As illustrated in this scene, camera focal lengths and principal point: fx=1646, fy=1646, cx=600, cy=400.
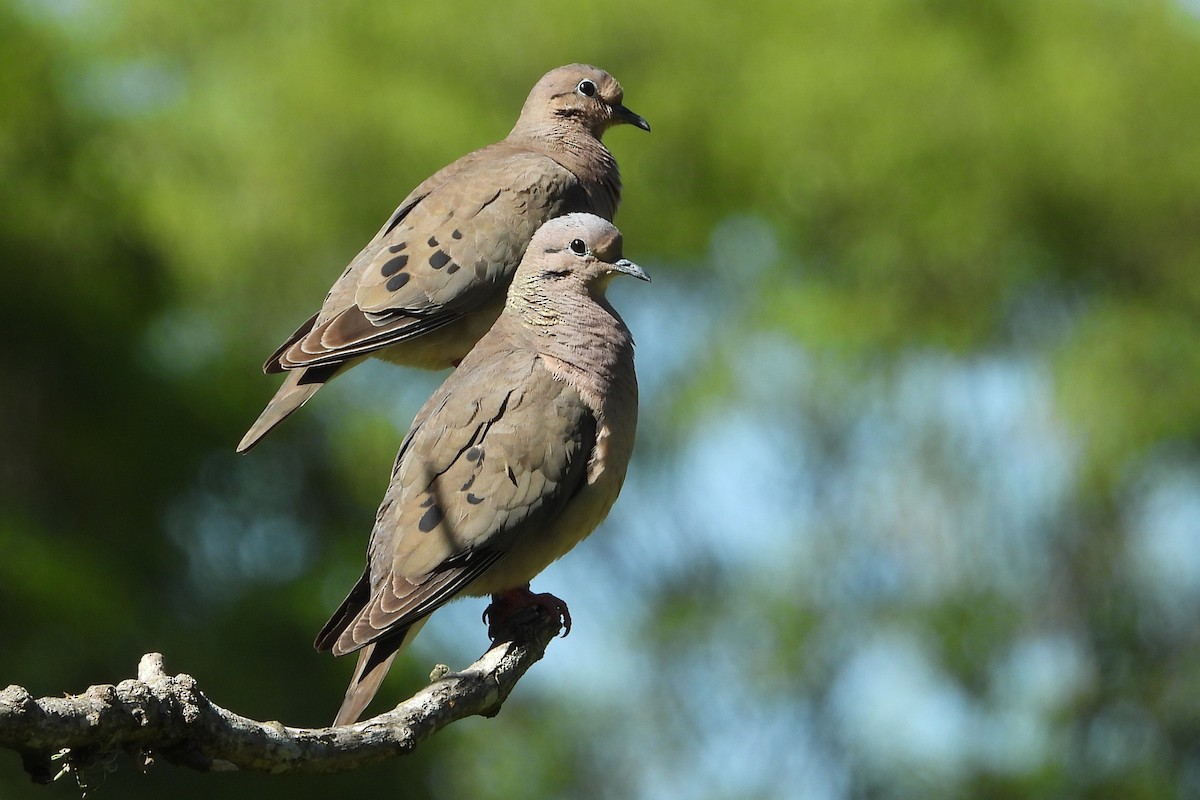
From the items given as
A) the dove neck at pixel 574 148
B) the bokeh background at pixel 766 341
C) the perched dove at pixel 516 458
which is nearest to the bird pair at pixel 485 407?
the perched dove at pixel 516 458

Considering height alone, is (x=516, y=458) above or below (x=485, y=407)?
below

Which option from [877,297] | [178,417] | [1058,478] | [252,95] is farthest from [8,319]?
[1058,478]

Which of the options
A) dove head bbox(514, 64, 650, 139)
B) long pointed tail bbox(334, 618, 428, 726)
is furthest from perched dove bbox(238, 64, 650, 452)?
long pointed tail bbox(334, 618, 428, 726)

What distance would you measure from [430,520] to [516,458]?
0.23m

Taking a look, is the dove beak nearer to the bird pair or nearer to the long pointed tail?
the bird pair

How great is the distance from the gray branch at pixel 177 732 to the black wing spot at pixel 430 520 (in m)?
0.77

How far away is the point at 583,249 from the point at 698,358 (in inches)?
584

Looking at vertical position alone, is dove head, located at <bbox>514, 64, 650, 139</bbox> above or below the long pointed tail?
above

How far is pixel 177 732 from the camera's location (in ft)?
7.57

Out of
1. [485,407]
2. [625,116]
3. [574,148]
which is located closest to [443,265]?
[485,407]

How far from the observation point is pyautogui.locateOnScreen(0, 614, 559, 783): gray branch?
213 cm

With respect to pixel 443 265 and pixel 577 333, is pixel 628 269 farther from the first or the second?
pixel 443 265

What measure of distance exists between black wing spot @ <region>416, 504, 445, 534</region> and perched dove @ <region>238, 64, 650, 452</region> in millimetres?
446

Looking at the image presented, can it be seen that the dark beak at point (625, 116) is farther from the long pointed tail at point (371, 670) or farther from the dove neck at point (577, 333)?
the long pointed tail at point (371, 670)
